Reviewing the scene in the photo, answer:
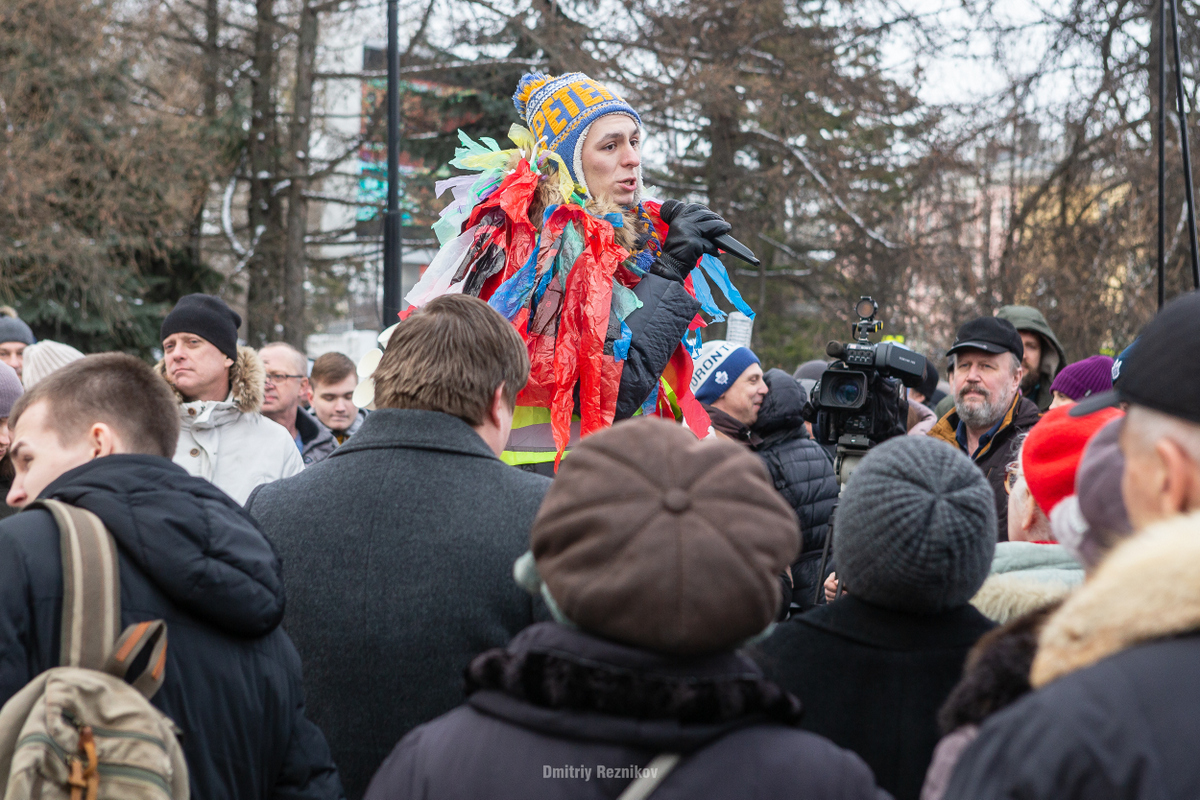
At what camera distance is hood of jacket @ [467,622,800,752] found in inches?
52.6

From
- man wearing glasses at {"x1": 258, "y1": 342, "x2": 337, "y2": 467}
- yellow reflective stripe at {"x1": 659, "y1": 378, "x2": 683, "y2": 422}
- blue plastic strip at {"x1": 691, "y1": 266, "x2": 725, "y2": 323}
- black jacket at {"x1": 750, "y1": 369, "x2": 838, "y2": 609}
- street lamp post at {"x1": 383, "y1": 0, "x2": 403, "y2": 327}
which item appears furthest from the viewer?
street lamp post at {"x1": 383, "y1": 0, "x2": 403, "y2": 327}

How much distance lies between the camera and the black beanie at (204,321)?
411cm

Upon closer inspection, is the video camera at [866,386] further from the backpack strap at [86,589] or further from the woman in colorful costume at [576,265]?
the backpack strap at [86,589]

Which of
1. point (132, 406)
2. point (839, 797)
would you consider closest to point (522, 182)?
point (132, 406)

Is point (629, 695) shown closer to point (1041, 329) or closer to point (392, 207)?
point (1041, 329)

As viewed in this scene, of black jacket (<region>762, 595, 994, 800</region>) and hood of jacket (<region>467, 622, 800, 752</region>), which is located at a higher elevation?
hood of jacket (<region>467, 622, 800, 752</region>)

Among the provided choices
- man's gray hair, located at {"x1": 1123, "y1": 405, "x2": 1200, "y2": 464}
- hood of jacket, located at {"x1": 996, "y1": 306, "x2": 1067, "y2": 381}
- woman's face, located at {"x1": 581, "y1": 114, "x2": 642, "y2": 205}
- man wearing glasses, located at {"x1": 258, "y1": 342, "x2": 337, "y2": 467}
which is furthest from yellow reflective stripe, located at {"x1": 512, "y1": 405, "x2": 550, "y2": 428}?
hood of jacket, located at {"x1": 996, "y1": 306, "x2": 1067, "y2": 381}

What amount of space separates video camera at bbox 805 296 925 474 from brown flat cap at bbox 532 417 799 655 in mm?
1920

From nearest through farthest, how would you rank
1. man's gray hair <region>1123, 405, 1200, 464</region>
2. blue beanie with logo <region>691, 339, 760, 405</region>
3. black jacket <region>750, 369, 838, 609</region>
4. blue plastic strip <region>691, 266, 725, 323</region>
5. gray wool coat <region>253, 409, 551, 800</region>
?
man's gray hair <region>1123, 405, 1200, 464</region>, gray wool coat <region>253, 409, 551, 800</region>, blue plastic strip <region>691, 266, 725, 323</region>, black jacket <region>750, 369, 838, 609</region>, blue beanie with logo <region>691, 339, 760, 405</region>

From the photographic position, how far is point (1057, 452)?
209 centimetres

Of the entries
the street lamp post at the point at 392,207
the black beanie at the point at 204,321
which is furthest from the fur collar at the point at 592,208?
the street lamp post at the point at 392,207

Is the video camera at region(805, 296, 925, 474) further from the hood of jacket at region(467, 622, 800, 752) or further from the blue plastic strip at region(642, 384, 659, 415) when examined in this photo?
the hood of jacket at region(467, 622, 800, 752)

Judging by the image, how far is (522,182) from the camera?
3150 mm

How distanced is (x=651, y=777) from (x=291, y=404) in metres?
4.75
